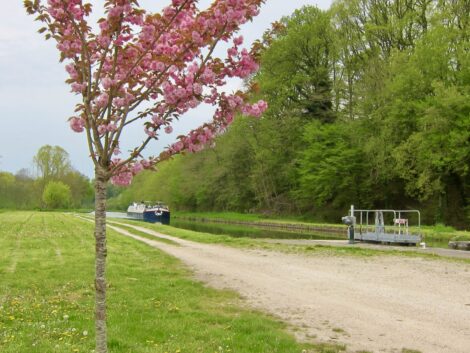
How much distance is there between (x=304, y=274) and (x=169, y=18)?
10678mm

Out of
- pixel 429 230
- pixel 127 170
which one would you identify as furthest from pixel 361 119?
pixel 127 170

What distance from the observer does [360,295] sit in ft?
35.2

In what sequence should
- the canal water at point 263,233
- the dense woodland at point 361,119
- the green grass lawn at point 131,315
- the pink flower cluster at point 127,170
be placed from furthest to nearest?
the canal water at point 263,233
the dense woodland at point 361,119
the green grass lawn at point 131,315
the pink flower cluster at point 127,170

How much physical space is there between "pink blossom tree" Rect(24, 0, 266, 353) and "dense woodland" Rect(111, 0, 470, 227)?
31.3 m

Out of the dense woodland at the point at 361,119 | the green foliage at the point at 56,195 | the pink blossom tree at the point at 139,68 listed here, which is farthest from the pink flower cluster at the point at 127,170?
the green foliage at the point at 56,195

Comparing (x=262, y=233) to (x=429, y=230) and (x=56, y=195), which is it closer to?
(x=429, y=230)

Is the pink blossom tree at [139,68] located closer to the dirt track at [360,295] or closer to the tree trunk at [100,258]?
the tree trunk at [100,258]

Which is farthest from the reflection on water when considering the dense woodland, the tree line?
the tree line

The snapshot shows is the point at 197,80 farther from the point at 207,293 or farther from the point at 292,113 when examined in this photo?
the point at 292,113

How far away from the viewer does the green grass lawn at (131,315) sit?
262 inches

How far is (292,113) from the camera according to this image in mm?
53781

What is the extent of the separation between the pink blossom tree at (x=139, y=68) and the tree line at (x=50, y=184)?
82584mm

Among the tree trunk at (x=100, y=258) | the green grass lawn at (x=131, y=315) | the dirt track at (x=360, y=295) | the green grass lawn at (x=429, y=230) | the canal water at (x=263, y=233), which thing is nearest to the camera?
the tree trunk at (x=100, y=258)

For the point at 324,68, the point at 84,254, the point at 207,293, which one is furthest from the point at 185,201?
the point at 207,293
